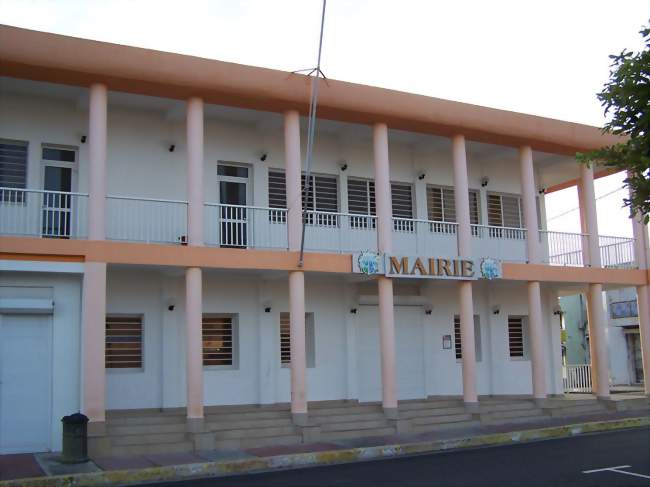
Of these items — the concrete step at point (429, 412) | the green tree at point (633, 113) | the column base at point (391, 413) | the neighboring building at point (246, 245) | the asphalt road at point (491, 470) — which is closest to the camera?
the green tree at point (633, 113)

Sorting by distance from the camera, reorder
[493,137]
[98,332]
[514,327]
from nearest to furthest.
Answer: [98,332] < [493,137] < [514,327]

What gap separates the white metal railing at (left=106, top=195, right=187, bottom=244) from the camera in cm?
1629

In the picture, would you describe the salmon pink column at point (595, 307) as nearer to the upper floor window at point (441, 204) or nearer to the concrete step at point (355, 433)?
the upper floor window at point (441, 204)

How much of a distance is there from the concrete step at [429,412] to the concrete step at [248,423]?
2.96 meters

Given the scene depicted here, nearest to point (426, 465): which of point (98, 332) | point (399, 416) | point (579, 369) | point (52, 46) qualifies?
point (399, 416)

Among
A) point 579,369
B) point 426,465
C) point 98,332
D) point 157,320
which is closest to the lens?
point 426,465

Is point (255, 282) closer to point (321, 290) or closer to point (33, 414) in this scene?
point (321, 290)

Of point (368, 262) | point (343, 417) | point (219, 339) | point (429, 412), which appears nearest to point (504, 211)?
point (368, 262)

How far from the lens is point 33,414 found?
47.4ft

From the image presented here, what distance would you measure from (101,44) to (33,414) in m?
7.27

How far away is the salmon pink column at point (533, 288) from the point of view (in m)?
19.6

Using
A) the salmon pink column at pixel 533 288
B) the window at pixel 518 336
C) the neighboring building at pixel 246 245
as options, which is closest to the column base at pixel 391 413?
the neighboring building at pixel 246 245

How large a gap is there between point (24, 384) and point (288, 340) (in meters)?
6.52

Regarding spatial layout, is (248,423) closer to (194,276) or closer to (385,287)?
(194,276)
